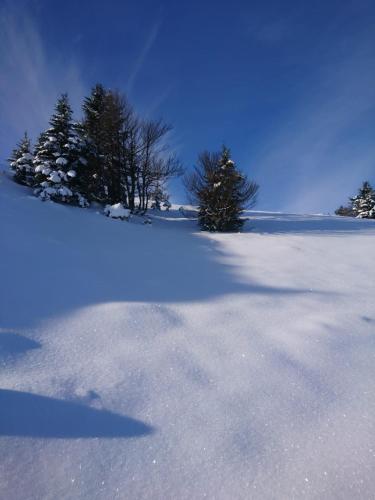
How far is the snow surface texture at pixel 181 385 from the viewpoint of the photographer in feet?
4.01

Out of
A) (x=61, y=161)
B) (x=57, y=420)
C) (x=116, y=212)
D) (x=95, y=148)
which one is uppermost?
(x=95, y=148)

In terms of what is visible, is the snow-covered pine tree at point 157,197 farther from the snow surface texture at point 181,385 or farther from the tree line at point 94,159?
the snow surface texture at point 181,385

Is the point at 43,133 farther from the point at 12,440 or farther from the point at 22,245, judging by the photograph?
the point at 12,440

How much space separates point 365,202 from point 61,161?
27464 millimetres

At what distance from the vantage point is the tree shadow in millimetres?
1877

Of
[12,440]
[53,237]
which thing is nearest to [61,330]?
[12,440]

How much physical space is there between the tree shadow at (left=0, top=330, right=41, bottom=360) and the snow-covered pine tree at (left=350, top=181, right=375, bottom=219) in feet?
94.6

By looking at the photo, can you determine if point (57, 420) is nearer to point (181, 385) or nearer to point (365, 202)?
point (181, 385)

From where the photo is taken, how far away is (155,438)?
1399 millimetres

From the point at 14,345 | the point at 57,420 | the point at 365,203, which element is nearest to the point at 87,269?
the point at 14,345

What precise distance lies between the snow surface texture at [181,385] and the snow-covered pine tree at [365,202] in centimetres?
2535

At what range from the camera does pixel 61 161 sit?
906 centimetres

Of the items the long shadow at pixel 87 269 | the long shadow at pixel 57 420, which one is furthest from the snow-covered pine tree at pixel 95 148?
the long shadow at pixel 57 420

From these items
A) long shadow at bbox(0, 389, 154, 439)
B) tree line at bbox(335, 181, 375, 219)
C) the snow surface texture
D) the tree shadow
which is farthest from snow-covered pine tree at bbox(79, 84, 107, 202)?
tree line at bbox(335, 181, 375, 219)
